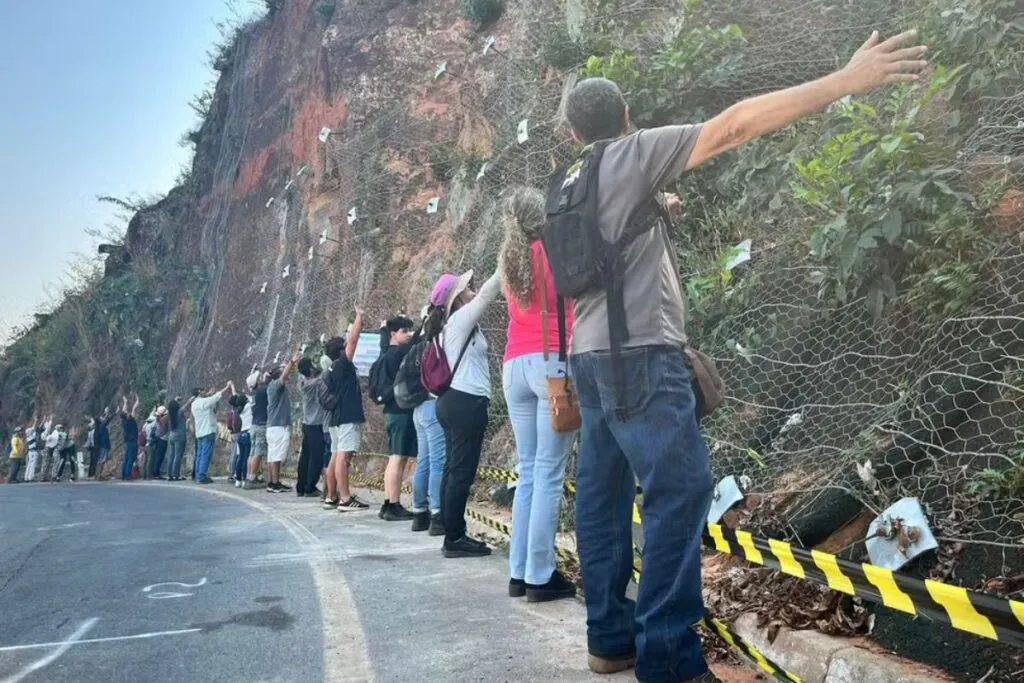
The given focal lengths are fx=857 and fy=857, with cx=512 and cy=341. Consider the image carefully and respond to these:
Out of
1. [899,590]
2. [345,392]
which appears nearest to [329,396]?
[345,392]

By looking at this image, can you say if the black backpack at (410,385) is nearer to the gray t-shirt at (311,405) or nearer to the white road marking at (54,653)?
the white road marking at (54,653)

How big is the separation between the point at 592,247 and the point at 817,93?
790mm

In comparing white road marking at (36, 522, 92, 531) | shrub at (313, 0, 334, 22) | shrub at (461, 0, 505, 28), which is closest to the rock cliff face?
shrub at (313, 0, 334, 22)

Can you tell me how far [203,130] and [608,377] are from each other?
37388mm

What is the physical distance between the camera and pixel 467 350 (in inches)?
209

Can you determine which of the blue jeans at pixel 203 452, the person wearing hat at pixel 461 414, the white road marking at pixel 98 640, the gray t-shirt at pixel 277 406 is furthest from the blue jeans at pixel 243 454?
the white road marking at pixel 98 640

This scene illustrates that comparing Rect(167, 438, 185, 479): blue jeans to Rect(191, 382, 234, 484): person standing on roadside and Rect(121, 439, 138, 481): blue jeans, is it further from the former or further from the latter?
Rect(121, 439, 138, 481): blue jeans

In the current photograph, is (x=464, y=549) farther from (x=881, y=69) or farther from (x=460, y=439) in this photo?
(x=881, y=69)

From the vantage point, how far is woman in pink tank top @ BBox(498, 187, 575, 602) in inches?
150

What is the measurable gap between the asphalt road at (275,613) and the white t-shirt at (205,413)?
28.7 feet

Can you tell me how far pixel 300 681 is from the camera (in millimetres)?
3143

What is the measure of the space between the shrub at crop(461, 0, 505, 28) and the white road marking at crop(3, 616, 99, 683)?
13.2m

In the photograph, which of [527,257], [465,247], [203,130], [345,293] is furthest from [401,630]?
[203,130]

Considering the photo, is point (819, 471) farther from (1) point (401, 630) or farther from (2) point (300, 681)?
(2) point (300, 681)
